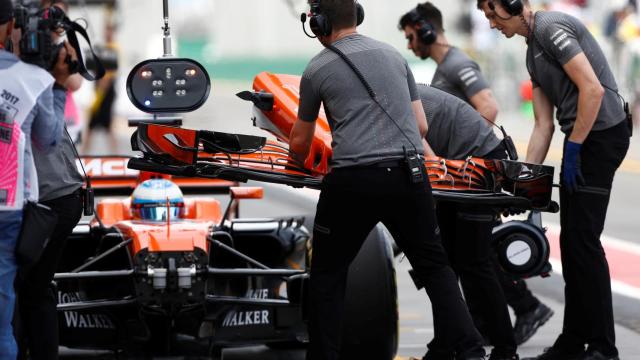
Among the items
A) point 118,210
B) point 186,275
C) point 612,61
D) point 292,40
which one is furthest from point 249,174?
point 292,40

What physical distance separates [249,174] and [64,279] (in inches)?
42.1

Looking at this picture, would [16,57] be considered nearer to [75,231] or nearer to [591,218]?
[75,231]

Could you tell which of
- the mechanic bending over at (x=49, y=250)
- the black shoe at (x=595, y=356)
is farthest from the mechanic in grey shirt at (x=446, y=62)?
the mechanic bending over at (x=49, y=250)

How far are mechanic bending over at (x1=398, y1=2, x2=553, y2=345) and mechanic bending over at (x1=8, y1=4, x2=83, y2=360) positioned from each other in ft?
8.82

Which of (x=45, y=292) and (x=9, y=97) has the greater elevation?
(x=9, y=97)

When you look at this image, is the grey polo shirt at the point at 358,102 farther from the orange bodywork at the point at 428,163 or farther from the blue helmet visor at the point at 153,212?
the blue helmet visor at the point at 153,212

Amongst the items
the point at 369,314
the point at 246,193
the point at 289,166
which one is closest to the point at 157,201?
the point at 246,193

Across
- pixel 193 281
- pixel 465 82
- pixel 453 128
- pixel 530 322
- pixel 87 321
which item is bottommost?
pixel 530 322

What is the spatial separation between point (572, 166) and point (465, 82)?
5.05 feet

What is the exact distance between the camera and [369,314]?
22.8ft

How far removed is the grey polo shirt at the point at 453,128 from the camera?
7.40 m

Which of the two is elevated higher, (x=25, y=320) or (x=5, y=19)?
(x=5, y=19)

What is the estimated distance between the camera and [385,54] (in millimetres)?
6254

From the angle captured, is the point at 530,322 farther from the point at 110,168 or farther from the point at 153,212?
the point at 110,168
